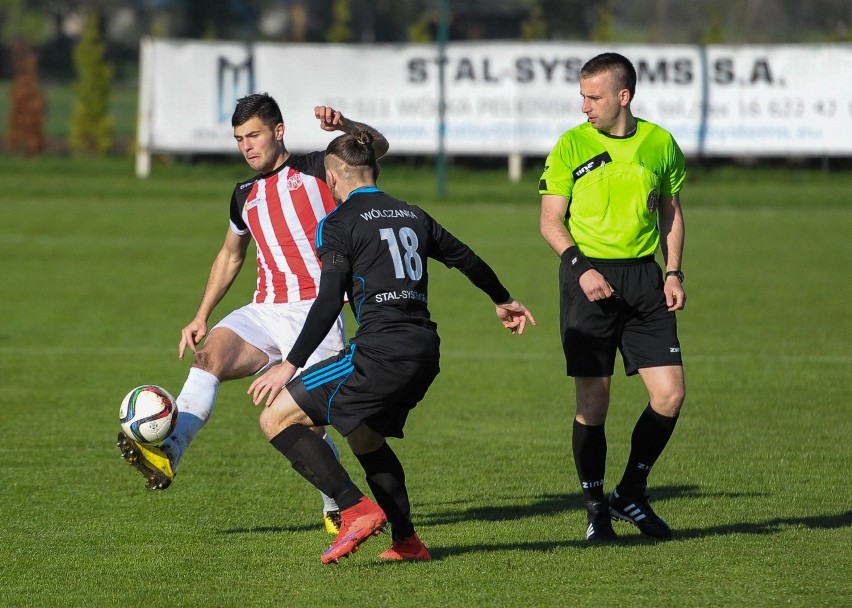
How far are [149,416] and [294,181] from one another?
1448 millimetres

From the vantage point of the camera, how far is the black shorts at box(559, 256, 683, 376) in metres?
5.93

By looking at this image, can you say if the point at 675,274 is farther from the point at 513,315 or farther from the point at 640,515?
the point at 640,515

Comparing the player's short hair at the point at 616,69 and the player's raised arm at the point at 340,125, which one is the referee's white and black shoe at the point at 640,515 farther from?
the player's raised arm at the point at 340,125

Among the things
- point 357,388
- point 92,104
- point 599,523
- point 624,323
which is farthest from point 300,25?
point 357,388

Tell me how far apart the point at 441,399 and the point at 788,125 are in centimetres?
1981

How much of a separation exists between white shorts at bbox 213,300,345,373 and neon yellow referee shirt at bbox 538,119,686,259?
4.39 ft

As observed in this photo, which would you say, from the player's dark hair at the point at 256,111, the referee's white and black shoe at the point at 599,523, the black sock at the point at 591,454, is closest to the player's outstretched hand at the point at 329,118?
the player's dark hair at the point at 256,111

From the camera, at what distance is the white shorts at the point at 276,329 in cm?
635

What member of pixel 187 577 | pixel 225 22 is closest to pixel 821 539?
pixel 187 577

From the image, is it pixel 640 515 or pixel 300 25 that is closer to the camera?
pixel 640 515

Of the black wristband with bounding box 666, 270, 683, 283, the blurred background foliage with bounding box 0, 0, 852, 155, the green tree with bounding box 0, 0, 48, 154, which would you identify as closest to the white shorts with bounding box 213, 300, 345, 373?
the black wristband with bounding box 666, 270, 683, 283

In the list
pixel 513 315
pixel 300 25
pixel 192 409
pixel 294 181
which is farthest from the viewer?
pixel 300 25

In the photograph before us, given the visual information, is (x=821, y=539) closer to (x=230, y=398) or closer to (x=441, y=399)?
(x=441, y=399)

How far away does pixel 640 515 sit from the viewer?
6012 mm
